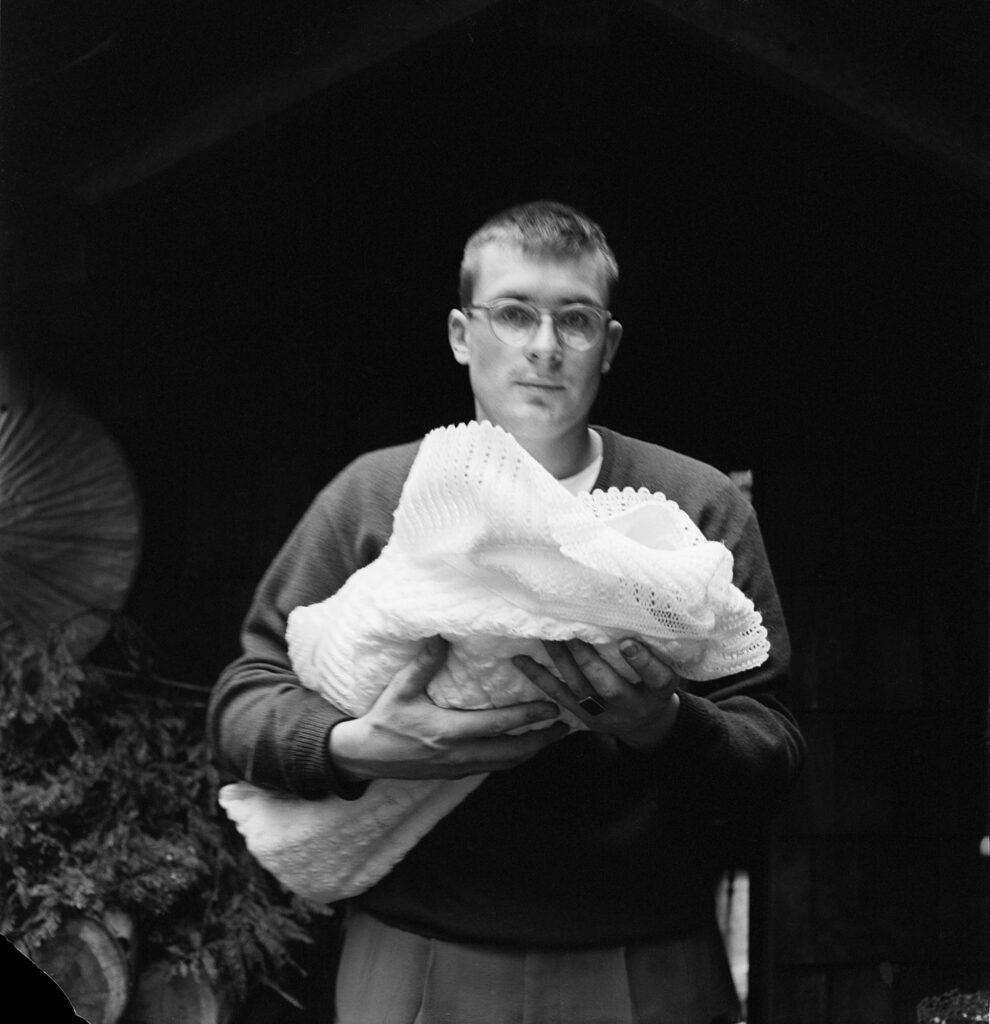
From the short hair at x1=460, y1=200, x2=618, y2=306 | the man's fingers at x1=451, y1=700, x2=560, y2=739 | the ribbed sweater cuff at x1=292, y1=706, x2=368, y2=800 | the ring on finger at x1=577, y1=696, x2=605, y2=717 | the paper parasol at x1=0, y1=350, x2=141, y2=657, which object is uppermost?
the short hair at x1=460, y1=200, x2=618, y2=306

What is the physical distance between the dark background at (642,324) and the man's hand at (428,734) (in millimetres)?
1142

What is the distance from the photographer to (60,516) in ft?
6.89

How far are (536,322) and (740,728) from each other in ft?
1.67

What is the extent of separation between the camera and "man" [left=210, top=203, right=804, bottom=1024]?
4.17 feet

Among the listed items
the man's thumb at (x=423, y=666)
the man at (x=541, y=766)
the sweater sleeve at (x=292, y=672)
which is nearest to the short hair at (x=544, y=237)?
the man at (x=541, y=766)

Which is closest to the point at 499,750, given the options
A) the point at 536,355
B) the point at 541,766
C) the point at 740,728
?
the point at 541,766

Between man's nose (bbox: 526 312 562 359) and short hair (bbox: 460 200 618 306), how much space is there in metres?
0.08

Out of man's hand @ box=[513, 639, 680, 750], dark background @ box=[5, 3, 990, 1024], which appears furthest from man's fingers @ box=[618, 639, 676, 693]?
dark background @ box=[5, 3, 990, 1024]

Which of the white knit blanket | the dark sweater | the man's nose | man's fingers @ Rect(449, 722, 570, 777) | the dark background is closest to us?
the white knit blanket

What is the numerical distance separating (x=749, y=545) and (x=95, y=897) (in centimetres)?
126

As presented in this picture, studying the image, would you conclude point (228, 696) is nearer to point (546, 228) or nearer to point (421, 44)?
point (546, 228)

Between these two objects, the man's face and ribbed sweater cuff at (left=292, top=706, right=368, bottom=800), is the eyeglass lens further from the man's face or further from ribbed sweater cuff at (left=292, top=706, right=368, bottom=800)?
ribbed sweater cuff at (left=292, top=706, right=368, bottom=800)

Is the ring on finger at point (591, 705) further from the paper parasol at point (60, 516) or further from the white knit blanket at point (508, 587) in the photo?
the paper parasol at point (60, 516)

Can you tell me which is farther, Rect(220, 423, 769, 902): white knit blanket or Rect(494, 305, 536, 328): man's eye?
Rect(494, 305, 536, 328): man's eye
